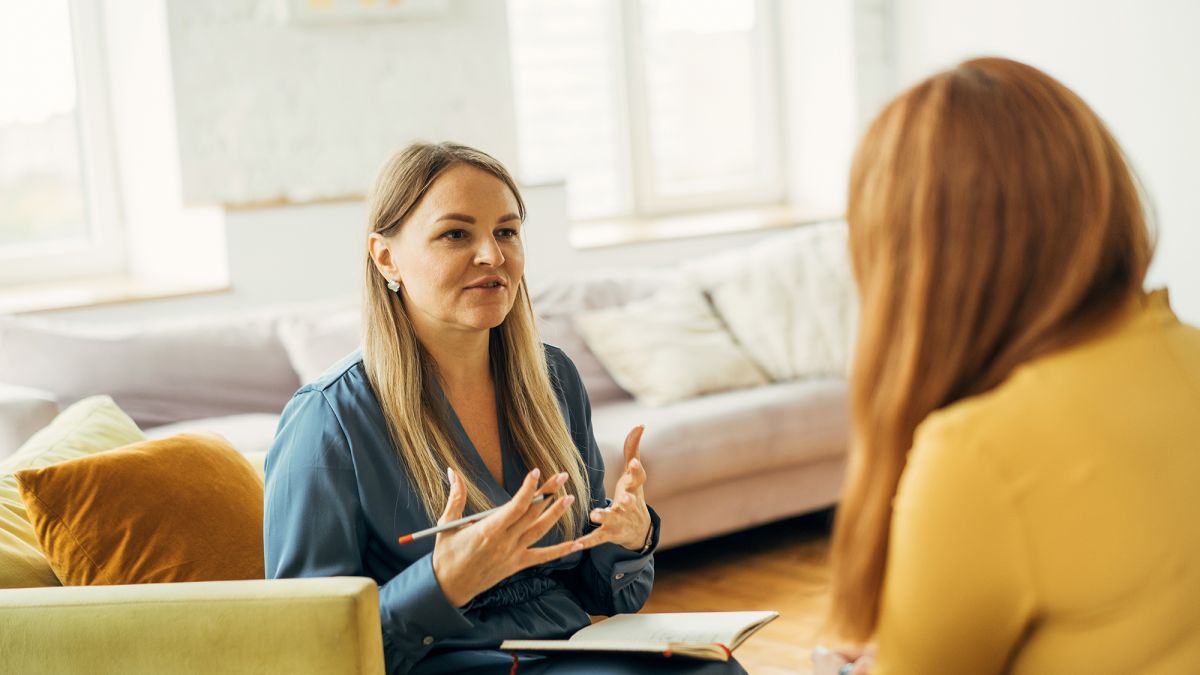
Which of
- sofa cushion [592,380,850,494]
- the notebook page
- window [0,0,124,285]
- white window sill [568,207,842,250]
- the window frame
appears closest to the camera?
the notebook page

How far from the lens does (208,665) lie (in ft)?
4.81

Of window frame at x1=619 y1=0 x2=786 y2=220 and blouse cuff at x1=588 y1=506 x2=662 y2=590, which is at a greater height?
window frame at x1=619 y1=0 x2=786 y2=220

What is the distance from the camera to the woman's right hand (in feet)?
4.69

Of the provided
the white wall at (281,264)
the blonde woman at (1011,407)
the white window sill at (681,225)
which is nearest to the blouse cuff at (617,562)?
the blonde woman at (1011,407)

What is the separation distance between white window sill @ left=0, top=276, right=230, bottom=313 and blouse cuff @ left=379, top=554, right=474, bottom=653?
3.04 metres

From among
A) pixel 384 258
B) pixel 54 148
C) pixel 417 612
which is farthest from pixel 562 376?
pixel 54 148

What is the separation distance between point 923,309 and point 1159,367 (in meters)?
0.19

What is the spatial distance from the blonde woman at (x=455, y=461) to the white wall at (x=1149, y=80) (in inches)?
131

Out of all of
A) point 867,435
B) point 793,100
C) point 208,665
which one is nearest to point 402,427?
point 208,665

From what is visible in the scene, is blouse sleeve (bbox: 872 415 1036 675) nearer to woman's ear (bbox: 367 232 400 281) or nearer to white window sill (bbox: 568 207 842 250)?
woman's ear (bbox: 367 232 400 281)

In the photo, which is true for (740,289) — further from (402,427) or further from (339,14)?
(402,427)

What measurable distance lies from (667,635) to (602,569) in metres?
0.23

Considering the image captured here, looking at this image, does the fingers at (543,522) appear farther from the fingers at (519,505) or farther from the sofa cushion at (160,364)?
the sofa cushion at (160,364)

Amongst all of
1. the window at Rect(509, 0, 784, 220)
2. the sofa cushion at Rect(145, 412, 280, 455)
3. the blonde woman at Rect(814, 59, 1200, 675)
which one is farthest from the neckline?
the window at Rect(509, 0, 784, 220)
